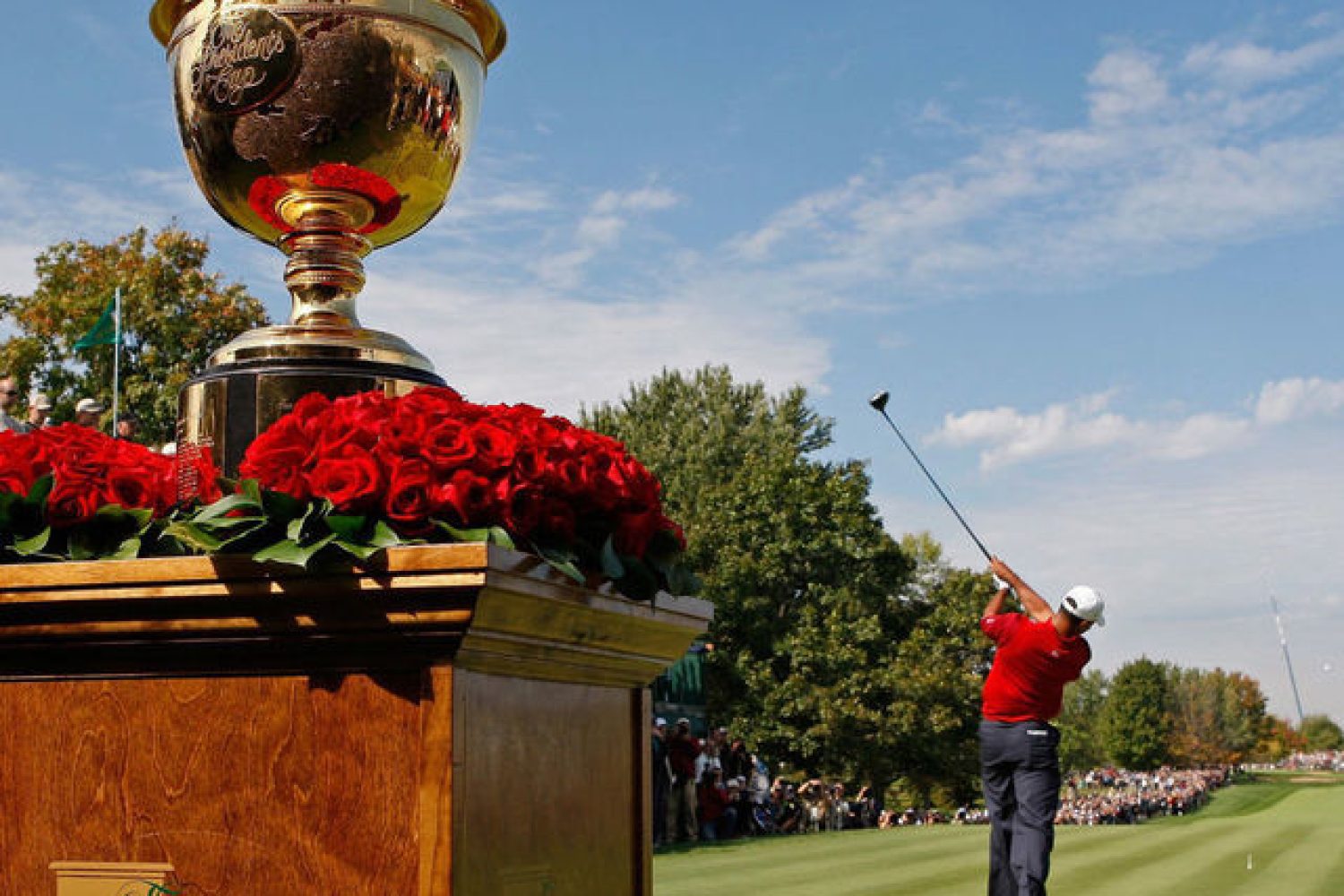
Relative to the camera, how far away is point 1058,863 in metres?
17.3

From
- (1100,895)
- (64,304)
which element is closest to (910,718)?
(64,304)

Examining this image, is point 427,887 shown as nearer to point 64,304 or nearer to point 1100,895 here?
point 1100,895

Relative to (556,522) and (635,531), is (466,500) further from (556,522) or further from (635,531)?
(635,531)

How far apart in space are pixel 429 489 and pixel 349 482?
0.38 ft

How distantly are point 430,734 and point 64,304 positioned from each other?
102 feet

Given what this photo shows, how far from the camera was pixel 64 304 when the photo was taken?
3078 centimetres

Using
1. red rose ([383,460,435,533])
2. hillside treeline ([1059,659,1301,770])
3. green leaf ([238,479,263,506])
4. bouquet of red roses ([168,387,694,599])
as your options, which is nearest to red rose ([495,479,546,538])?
bouquet of red roses ([168,387,694,599])

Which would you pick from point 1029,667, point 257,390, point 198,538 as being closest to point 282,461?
point 198,538

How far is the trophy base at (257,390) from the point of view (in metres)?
3.00

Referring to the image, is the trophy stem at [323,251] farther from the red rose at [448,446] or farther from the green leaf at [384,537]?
the green leaf at [384,537]

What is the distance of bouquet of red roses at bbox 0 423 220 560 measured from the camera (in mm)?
2420

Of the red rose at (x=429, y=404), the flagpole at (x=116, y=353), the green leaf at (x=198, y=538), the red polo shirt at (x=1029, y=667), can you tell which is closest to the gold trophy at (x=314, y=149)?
the red rose at (x=429, y=404)

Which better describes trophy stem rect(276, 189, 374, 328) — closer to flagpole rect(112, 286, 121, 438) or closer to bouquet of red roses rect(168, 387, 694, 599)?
bouquet of red roses rect(168, 387, 694, 599)

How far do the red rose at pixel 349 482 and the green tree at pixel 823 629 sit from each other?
36293mm
